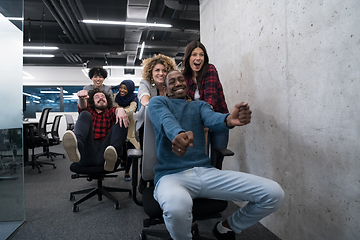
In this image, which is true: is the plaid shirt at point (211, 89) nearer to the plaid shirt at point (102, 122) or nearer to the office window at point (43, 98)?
the plaid shirt at point (102, 122)

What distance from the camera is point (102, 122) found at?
2.31 meters

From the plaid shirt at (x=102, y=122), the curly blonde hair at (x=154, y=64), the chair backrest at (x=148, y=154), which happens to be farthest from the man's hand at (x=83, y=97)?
the chair backrest at (x=148, y=154)

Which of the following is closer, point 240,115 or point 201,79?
point 240,115

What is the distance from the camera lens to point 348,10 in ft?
3.40

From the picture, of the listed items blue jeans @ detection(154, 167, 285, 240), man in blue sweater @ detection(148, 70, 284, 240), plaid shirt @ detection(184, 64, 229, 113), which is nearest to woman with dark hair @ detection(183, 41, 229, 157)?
plaid shirt @ detection(184, 64, 229, 113)

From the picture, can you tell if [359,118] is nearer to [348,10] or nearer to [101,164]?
[348,10]

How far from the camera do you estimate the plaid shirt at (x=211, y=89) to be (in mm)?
1644

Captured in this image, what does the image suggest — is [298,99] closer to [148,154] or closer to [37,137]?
[148,154]

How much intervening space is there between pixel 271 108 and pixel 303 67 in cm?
38

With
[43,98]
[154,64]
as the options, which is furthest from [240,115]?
[43,98]

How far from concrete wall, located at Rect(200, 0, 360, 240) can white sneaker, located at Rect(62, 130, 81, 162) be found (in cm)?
150

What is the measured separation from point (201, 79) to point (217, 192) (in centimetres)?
99

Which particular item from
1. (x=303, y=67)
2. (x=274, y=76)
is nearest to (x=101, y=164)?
(x=274, y=76)

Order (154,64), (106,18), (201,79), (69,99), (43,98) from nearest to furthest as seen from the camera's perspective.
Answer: (201,79) < (154,64) < (106,18) < (69,99) < (43,98)
